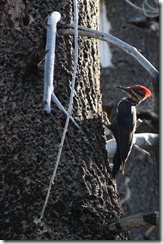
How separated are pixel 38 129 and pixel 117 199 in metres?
0.44

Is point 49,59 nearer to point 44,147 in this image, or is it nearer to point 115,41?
point 115,41

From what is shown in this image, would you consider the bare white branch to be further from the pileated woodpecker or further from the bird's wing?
the bird's wing

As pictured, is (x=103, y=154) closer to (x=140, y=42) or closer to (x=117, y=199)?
(x=117, y=199)

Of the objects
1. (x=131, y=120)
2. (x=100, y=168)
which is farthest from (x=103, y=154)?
(x=131, y=120)

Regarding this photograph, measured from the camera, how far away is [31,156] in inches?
141

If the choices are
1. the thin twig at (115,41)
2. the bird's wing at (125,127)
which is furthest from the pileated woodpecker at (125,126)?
the thin twig at (115,41)

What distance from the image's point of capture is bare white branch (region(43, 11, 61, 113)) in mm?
3006

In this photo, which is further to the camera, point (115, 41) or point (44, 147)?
point (44, 147)

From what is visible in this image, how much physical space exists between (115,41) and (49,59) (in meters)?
0.25

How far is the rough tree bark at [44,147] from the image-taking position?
139 inches

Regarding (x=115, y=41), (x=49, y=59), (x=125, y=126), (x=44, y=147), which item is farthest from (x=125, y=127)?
(x=49, y=59)

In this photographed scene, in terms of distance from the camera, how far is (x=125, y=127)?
4770mm

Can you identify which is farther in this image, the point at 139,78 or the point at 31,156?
the point at 139,78

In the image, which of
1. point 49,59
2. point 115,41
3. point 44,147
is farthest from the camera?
point 44,147
